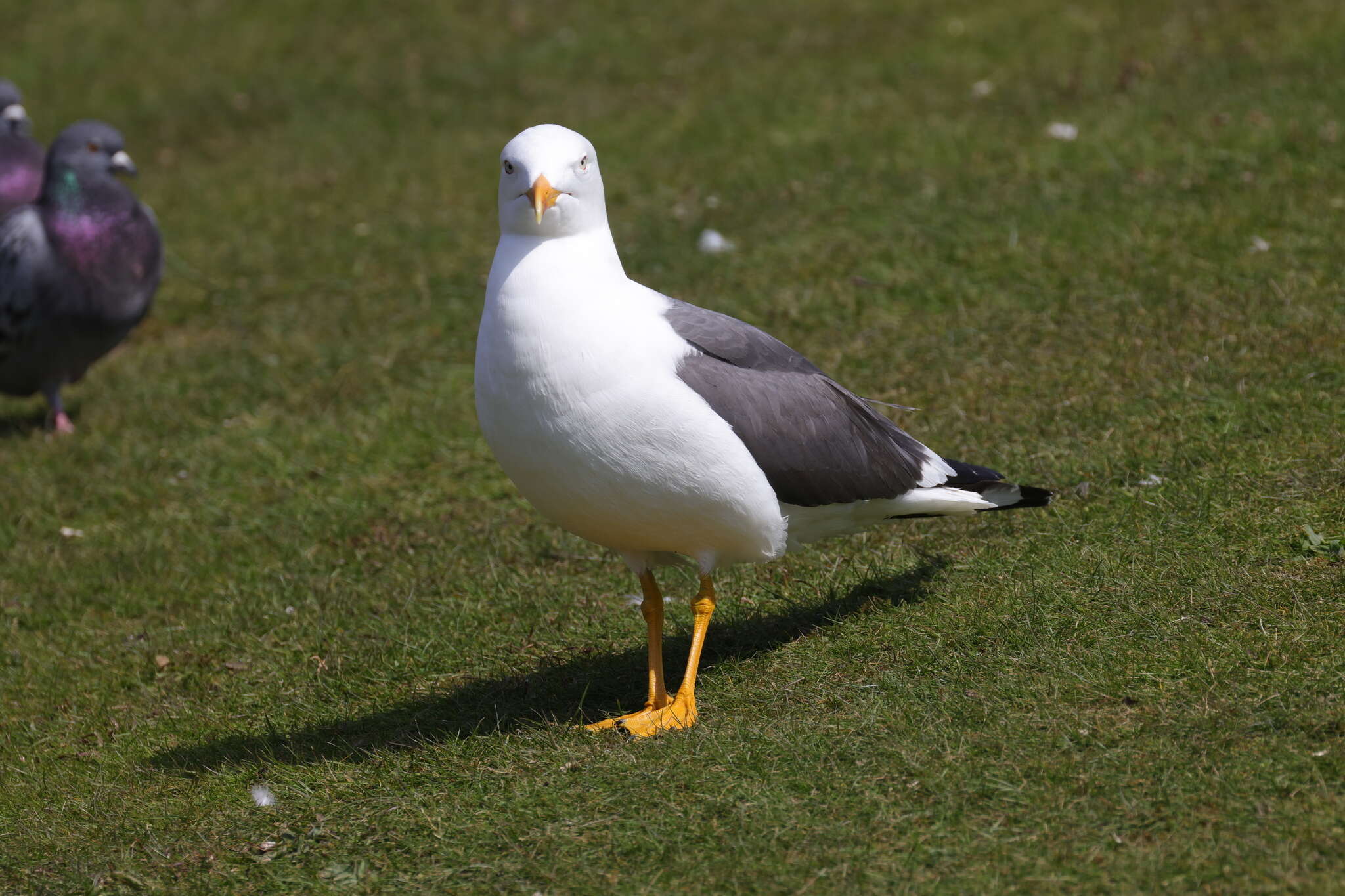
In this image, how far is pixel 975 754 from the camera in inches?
164

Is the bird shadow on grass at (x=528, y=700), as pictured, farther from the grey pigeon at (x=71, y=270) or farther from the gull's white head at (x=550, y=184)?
the grey pigeon at (x=71, y=270)

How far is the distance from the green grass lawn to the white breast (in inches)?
29.2

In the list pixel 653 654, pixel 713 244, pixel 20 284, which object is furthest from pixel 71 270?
pixel 653 654

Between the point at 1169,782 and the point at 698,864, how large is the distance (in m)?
1.32

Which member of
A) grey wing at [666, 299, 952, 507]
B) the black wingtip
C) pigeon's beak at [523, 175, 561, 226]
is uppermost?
pigeon's beak at [523, 175, 561, 226]

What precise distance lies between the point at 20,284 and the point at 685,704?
6426mm

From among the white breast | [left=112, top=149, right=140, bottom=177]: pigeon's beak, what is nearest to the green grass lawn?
the white breast

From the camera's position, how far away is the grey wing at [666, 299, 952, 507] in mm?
4609

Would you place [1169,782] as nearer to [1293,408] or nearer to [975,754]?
[975,754]

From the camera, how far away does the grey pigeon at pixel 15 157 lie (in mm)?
9961

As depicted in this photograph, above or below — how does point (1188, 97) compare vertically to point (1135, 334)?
above

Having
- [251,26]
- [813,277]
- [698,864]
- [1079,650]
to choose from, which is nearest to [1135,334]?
[813,277]

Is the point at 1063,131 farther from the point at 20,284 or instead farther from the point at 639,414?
the point at 20,284

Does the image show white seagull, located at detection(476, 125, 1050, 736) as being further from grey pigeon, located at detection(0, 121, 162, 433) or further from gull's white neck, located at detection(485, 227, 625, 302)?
A: grey pigeon, located at detection(0, 121, 162, 433)
